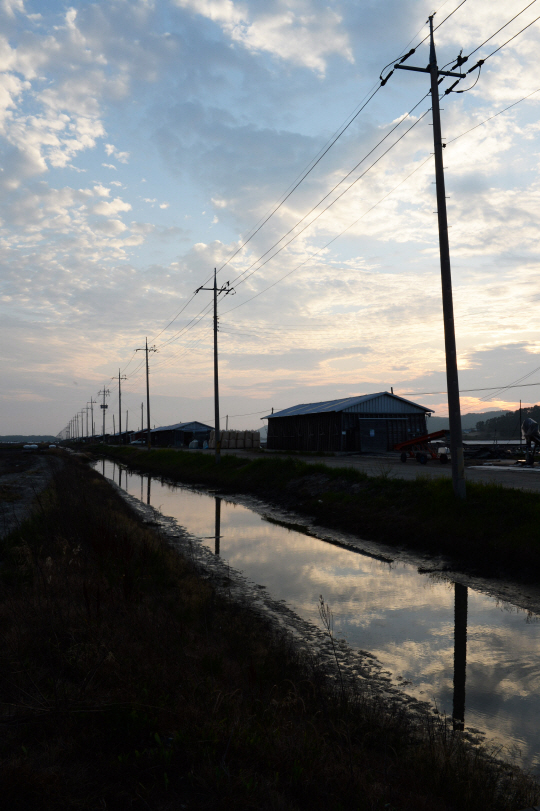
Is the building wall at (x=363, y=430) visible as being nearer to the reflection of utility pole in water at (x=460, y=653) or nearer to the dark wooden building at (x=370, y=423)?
the dark wooden building at (x=370, y=423)

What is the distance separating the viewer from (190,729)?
13.6ft

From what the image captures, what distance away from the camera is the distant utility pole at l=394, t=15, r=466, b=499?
13.7 metres

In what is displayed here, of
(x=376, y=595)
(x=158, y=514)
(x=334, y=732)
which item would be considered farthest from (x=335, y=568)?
(x=158, y=514)

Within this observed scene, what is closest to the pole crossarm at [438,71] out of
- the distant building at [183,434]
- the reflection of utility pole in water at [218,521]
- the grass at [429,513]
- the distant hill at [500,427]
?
the grass at [429,513]

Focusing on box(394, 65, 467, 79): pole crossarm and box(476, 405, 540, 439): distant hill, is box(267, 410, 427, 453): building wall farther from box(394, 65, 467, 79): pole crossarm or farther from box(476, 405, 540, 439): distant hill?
box(476, 405, 540, 439): distant hill

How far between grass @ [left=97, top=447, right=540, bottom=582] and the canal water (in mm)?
1302

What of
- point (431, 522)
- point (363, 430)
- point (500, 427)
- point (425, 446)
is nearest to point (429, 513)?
point (431, 522)

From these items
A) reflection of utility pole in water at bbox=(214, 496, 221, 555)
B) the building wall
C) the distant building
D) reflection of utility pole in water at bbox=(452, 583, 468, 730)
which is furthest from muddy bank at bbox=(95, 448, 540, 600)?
the distant building

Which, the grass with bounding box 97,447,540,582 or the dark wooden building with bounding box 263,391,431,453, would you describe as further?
the dark wooden building with bounding box 263,391,431,453

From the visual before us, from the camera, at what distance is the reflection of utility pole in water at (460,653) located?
5.81 meters

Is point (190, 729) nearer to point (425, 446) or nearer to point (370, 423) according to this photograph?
point (425, 446)

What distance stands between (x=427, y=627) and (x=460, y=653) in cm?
104

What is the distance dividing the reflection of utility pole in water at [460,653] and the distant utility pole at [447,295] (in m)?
4.01

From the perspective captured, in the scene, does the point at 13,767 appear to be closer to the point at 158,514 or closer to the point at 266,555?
the point at 266,555
